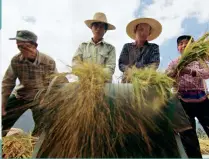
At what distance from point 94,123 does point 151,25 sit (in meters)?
1.52

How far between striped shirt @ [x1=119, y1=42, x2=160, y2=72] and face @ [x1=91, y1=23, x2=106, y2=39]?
26 cm

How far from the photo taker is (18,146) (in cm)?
249

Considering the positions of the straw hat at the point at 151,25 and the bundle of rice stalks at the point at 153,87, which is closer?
the bundle of rice stalks at the point at 153,87

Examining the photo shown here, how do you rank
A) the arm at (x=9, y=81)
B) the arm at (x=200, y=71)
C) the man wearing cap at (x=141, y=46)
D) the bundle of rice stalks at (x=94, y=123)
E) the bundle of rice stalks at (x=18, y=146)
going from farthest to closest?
the arm at (x=9, y=81) < the man wearing cap at (x=141, y=46) < the bundle of rice stalks at (x=18, y=146) < the arm at (x=200, y=71) < the bundle of rice stalks at (x=94, y=123)

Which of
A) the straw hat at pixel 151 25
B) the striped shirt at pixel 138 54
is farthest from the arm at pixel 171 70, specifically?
the straw hat at pixel 151 25

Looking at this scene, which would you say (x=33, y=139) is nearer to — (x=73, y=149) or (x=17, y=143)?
(x=17, y=143)

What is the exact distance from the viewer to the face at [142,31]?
2.84m

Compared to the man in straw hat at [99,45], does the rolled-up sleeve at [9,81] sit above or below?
below

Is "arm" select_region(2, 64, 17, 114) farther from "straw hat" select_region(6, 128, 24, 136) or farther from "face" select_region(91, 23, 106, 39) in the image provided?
"face" select_region(91, 23, 106, 39)

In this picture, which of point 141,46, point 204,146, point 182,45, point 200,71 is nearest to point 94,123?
point 200,71

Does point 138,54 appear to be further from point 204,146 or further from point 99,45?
point 204,146

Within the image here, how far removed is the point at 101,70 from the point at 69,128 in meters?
0.38

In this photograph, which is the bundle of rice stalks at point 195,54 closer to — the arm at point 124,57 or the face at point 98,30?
the arm at point 124,57

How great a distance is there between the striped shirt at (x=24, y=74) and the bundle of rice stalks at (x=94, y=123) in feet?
2.61
